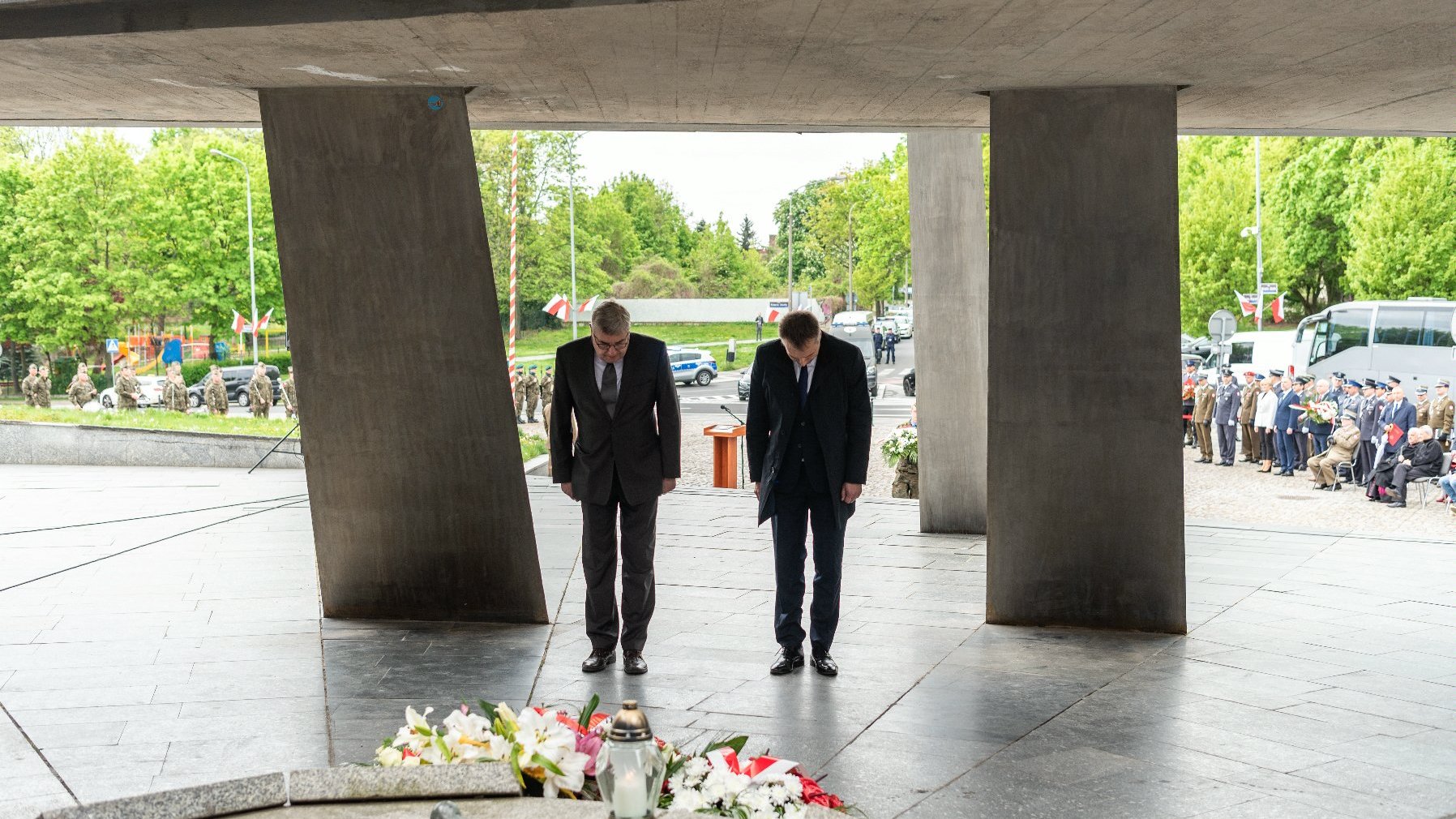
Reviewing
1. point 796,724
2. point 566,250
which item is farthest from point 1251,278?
point 796,724

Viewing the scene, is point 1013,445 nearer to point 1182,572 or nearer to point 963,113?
point 1182,572

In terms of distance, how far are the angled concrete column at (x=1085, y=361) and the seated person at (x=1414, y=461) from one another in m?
11.8

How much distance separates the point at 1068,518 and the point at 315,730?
4030mm

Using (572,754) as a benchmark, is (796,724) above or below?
below

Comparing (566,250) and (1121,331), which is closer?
(1121,331)

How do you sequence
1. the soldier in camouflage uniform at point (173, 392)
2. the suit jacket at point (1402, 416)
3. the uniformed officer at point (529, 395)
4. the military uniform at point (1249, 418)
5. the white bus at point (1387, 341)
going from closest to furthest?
the suit jacket at point (1402, 416), the military uniform at point (1249, 418), the white bus at point (1387, 341), the soldier in camouflage uniform at point (173, 392), the uniformed officer at point (529, 395)

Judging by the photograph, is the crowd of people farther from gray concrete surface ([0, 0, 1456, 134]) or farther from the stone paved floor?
gray concrete surface ([0, 0, 1456, 134])

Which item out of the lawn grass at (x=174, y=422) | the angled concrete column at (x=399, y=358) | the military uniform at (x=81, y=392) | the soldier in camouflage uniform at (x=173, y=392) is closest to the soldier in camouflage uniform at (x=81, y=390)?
the military uniform at (x=81, y=392)

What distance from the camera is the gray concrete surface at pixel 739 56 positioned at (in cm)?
500

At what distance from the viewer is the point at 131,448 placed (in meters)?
20.4

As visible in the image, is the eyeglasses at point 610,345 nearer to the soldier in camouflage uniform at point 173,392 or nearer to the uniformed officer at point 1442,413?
the uniformed officer at point 1442,413

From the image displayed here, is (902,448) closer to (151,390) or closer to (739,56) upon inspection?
(739,56)

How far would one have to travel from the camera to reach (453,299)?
693 centimetres

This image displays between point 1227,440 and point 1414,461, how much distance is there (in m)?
6.16
